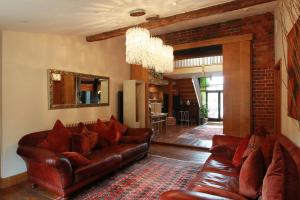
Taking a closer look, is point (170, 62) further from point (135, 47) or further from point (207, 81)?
point (207, 81)

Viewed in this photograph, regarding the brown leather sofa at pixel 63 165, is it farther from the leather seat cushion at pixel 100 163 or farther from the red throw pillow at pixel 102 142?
the red throw pillow at pixel 102 142

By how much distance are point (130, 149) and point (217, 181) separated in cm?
192

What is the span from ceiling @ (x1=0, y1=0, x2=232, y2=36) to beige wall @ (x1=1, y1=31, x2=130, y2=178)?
28cm

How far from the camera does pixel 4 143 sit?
3.00 metres

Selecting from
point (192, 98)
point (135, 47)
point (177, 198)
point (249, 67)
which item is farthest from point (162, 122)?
point (177, 198)

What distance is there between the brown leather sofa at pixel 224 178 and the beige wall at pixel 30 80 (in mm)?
2770

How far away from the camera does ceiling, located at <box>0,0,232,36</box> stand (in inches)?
92.1

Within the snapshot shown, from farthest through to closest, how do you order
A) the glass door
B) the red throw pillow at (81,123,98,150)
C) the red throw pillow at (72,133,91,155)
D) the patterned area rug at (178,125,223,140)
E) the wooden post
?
1. the glass door
2. the wooden post
3. the patterned area rug at (178,125,223,140)
4. the red throw pillow at (81,123,98,150)
5. the red throw pillow at (72,133,91,155)

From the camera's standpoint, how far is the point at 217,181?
2133 millimetres

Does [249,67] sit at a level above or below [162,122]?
above

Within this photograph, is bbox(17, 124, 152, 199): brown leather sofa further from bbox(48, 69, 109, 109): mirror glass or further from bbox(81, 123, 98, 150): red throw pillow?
bbox(48, 69, 109, 109): mirror glass

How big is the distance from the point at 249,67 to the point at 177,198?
12.5ft

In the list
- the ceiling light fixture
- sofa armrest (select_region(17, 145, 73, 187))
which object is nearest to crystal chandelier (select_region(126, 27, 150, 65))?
the ceiling light fixture

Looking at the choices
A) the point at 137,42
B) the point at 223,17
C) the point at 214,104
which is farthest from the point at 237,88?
the point at 214,104
